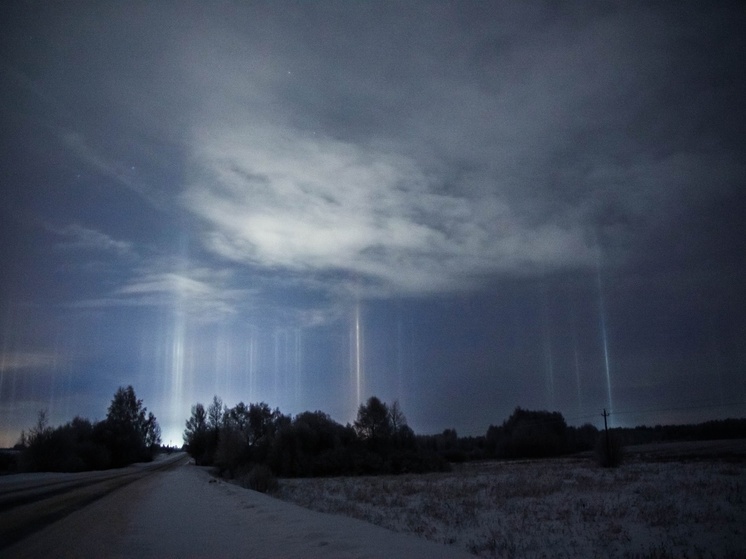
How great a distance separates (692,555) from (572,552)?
2636 millimetres

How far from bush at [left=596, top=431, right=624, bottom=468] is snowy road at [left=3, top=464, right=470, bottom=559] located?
39906 mm

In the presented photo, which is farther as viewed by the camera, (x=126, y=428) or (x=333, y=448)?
(x=126, y=428)

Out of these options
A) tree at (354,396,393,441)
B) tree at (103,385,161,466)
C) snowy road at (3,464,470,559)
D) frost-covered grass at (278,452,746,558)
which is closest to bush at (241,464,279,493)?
frost-covered grass at (278,452,746,558)

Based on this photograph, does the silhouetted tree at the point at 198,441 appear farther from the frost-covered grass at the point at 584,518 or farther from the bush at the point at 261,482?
the frost-covered grass at the point at 584,518

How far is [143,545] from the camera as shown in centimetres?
1229

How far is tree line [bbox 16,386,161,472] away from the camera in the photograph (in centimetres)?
6569

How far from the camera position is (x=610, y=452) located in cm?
4894

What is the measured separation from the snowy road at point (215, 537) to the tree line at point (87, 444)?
58.2 meters

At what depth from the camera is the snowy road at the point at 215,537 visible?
Answer: 1107cm

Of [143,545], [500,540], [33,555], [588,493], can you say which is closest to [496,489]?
[588,493]

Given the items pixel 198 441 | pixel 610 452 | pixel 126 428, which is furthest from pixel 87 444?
pixel 610 452

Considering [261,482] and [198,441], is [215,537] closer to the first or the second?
[261,482]

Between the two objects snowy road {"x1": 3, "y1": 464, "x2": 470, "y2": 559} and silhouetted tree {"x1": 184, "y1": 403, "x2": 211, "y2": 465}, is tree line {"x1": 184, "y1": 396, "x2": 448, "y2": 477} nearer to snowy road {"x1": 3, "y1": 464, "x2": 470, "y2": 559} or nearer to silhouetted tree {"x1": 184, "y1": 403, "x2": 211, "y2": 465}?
silhouetted tree {"x1": 184, "y1": 403, "x2": 211, "y2": 465}

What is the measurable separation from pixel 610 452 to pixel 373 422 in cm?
4357
